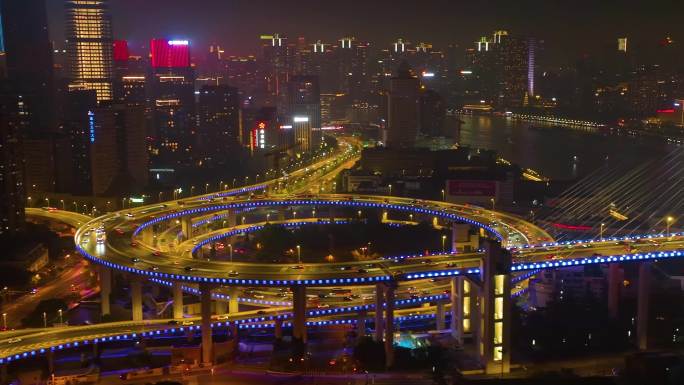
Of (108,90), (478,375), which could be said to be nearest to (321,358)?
(478,375)

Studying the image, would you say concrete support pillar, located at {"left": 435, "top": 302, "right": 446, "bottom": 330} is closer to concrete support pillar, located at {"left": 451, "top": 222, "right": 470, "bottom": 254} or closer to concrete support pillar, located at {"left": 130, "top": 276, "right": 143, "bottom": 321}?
concrete support pillar, located at {"left": 451, "top": 222, "right": 470, "bottom": 254}

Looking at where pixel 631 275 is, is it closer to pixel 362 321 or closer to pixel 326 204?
pixel 362 321

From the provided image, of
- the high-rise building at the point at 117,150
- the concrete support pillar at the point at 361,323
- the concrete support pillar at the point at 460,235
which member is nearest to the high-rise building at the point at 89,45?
the high-rise building at the point at 117,150

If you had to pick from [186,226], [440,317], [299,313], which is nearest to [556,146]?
[186,226]

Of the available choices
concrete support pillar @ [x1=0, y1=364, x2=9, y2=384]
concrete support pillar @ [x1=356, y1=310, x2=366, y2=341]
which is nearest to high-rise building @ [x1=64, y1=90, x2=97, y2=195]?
concrete support pillar @ [x1=0, y1=364, x2=9, y2=384]

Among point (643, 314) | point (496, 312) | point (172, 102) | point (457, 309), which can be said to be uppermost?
point (172, 102)

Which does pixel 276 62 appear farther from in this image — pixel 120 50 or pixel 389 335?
pixel 389 335
